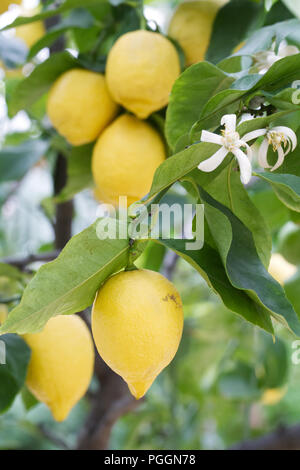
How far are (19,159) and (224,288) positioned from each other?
62cm

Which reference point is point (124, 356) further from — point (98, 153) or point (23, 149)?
point (23, 149)

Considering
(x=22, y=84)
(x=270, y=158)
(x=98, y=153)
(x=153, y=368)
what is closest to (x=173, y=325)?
(x=153, y=368)

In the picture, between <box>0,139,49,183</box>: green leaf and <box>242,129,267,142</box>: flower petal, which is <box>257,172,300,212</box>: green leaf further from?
<box>0,139,49,183</box>: green leaf

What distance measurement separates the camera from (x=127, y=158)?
633mm

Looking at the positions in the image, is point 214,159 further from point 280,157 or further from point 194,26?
point 194,26

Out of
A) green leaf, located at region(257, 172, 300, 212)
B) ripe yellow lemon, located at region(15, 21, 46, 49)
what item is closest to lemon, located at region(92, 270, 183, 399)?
green leaf, located at region(257, 172, 300, 212)

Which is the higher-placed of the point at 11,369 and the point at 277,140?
the point at 277,140

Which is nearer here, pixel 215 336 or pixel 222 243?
pixel 222 243

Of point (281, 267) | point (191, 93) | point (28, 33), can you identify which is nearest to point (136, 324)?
point (191, 93)

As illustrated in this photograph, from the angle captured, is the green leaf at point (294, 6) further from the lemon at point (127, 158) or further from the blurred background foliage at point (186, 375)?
the blurred background foliage at point (186, 375)

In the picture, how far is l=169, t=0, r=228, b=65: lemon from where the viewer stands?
67 centimetres

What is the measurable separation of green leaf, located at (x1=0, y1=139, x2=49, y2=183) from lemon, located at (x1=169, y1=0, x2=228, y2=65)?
35 centimetres

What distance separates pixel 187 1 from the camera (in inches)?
27.1

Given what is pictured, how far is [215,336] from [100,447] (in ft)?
1.23
